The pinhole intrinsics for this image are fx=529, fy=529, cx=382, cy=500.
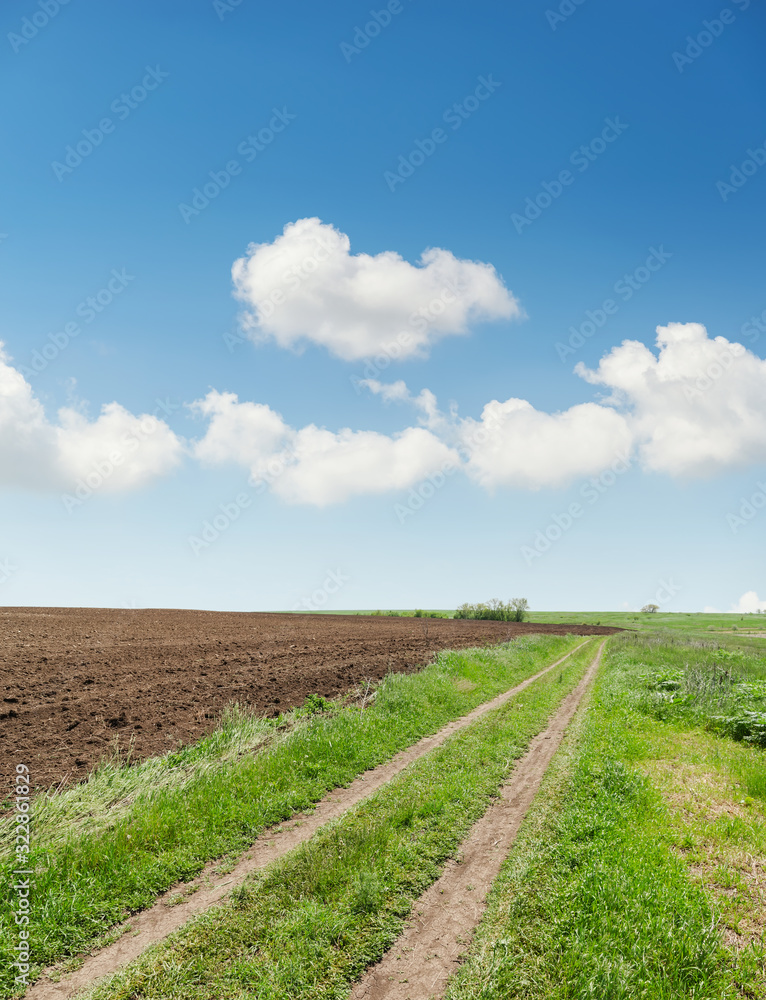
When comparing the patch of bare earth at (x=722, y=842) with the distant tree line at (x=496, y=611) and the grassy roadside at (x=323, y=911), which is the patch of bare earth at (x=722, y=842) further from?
the distant tree line at (x=496, y=611)

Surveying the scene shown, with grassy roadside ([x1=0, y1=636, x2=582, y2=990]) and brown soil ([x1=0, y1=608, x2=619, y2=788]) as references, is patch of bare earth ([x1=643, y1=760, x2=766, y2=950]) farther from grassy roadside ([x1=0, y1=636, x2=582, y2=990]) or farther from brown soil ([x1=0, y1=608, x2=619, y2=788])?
brown soil ([x1=0, y1=608, x2=619, y2=788])

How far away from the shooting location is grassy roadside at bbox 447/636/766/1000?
509 centimetres

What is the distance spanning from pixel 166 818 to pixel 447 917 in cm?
433

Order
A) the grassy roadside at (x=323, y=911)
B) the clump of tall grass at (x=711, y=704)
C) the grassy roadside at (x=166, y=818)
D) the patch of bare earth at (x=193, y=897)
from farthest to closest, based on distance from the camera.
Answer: the clump of tall grass at (x=711, y=704)
the grassy roadside at (x=166, y=818)
the patch of bare earth at (x=193, y=897)
the grassy roadside at (x=323, y=911)

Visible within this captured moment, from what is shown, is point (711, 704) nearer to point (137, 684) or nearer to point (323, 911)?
point (323, 911)

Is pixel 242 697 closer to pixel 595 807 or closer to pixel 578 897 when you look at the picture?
pixel 595 807

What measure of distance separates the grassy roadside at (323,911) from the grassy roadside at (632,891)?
103 cm

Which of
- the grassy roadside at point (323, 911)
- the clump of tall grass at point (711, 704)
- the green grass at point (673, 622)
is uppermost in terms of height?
the grassy roadside at point (323, 911)

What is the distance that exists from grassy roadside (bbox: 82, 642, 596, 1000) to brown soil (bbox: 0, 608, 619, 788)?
4.67 m

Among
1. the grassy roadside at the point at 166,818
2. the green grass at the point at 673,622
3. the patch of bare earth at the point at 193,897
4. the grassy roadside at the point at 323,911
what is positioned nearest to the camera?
the grassy roadside at the point at 323,911

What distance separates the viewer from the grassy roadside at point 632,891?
16.7ft

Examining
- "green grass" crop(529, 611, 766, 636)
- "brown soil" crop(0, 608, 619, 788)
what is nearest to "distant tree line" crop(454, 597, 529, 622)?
"green grass" crop(529, 611, 766, 636)

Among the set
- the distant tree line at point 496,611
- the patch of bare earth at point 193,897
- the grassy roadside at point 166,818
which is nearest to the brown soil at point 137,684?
the grassy roadside at point 166,818

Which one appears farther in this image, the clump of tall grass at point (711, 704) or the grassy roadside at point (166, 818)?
the clump of tall grass at point (711, 704)
